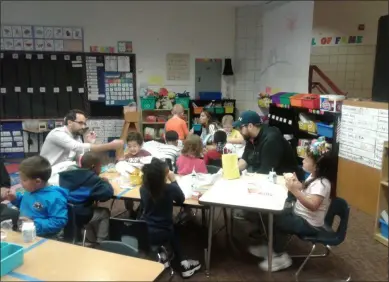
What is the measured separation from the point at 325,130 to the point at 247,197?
211 centimetres

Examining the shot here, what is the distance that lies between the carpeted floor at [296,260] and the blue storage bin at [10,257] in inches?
49.2

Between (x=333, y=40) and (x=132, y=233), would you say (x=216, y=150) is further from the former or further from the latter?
(x=333, y=40)

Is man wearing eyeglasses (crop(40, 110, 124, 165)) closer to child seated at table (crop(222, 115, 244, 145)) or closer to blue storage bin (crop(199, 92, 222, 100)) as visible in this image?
child seated at table (crop(222, 115, 244, 145))

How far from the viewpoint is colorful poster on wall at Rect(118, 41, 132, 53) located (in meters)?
6.35

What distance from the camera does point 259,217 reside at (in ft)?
10.6

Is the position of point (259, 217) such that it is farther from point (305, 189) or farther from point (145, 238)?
point (145, 238)

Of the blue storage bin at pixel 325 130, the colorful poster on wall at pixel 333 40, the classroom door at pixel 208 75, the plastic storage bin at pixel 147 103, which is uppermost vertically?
the colorful poster on wall at pixel 333 40

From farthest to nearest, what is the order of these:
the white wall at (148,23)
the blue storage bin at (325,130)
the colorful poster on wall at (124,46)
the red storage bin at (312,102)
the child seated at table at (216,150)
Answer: the colorful poster on wall at (124,46)
the white wall at (148,23)
the red storage bin at (312,102)
the blue storage bin at (325,130)
the child seated at table at (216,150)

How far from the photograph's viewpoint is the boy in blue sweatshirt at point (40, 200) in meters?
2.00

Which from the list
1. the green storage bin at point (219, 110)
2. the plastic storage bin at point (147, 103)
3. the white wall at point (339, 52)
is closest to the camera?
the white wall at point (339, 52)

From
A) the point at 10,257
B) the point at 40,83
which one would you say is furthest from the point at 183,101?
the point at 10,257

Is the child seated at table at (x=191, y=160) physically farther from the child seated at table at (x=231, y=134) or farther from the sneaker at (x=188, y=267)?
the child seated at table at (x=231, y=134)

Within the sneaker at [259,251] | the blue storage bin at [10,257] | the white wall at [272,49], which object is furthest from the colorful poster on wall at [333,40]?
the blue storage bin at [10,257]

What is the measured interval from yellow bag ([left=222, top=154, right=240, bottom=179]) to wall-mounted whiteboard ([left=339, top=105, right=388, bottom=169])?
0.87 metres
